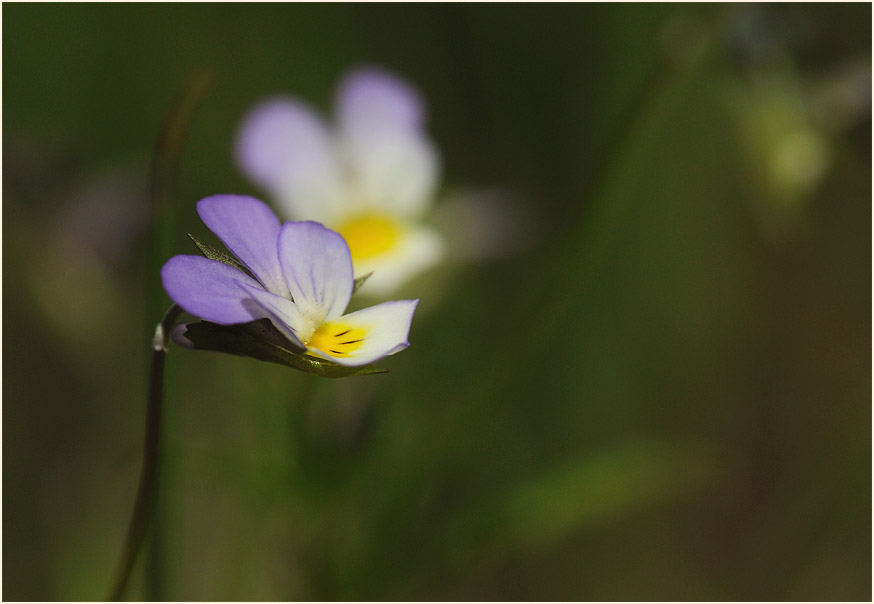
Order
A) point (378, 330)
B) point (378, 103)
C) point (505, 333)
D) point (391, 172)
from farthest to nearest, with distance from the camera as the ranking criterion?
point (505, 333), point (391, 172), point (378, 103), point (378, 330)

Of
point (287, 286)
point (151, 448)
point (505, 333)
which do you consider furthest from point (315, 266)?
point (505, 333)

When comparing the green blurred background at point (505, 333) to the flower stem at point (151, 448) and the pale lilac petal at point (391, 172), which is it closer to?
the pale lilac petal at point (391, 172)

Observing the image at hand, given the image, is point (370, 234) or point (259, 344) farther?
point (370, 234)

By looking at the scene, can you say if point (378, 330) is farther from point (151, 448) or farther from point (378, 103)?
point (378, 103)

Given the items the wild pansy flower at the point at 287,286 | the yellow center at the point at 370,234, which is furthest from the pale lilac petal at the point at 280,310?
the yellow center at the point at 370,234

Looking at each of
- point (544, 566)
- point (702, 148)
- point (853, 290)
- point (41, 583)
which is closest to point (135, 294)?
point (41, 583)

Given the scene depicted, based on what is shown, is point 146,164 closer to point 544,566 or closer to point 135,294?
point 135,294

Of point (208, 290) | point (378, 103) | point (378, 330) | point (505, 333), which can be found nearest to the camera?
point (208, 290)

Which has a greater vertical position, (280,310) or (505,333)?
(280,310)
